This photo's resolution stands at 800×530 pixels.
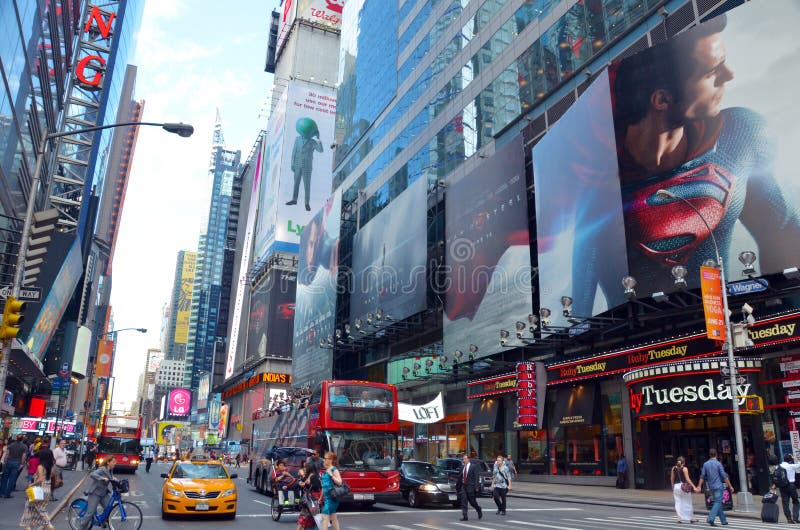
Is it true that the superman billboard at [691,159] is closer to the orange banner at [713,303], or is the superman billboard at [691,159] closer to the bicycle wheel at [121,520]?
the orange banner at [713,303]

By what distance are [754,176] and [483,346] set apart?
18823 millimetres

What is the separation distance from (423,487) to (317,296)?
4502 cm

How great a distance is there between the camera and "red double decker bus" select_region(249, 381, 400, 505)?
66.2 feet

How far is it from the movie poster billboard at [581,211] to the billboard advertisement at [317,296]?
31.1 meters

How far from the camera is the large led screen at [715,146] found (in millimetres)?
23516

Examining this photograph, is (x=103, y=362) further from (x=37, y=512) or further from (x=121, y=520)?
(x=37, y=512)

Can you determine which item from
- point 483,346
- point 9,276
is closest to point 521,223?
point 483,346

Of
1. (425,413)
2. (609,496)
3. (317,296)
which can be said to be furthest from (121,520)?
(317,296)

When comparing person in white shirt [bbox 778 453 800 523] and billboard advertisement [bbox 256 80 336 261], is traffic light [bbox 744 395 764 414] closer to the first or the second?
person in white shirt [bbox 778 453 800 523]

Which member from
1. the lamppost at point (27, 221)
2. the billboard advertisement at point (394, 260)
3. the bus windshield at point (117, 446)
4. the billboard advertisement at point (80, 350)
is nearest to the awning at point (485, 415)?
the billboard advertisement at point (394, 260)

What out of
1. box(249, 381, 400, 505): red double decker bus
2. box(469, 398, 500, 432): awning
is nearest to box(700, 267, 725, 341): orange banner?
box(249, 381, 400, 505): red double decker bus

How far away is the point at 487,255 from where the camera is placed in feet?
129

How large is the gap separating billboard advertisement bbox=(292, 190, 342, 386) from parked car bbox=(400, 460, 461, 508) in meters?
37.4

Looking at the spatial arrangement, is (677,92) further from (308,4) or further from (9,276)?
(308,4)
